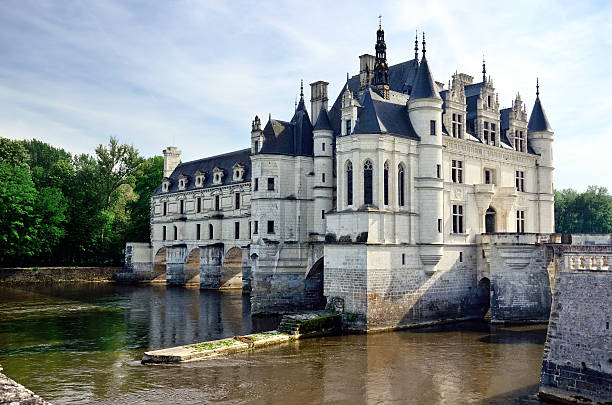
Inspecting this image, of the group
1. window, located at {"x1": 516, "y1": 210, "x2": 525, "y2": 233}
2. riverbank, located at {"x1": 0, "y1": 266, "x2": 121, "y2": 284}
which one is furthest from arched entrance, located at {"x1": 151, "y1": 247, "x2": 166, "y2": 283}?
window, located at {"x1": 516, "y1": 210, "x2": 525, "y2": 233}

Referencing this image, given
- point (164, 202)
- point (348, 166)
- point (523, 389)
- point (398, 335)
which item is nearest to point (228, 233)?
point (164, 202)

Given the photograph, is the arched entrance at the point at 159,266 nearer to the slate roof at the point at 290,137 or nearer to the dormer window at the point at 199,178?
the dormer window at the point at 199,178

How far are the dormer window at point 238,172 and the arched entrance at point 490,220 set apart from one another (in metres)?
23.0

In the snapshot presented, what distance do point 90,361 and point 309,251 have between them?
57.2ft

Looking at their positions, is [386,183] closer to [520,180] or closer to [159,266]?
[520,180]

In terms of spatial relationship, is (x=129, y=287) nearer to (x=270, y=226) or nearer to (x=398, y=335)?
(x=270, y=226)

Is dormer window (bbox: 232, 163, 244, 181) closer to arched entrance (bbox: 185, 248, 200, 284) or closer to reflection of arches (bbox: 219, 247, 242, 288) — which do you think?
reflection of arches (bbox: 219, 247, 242, 288)

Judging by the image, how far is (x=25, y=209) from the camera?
59094mm

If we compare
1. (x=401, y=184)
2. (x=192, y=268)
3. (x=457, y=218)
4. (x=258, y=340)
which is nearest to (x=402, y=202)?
(x=401, y=184)

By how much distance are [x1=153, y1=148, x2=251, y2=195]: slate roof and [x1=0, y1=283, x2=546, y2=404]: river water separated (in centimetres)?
1947

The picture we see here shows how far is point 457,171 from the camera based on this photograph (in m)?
36.2

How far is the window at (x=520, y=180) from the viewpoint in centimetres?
4056

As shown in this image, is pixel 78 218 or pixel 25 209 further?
pixel 78 218

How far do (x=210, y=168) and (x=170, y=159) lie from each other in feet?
32.8
